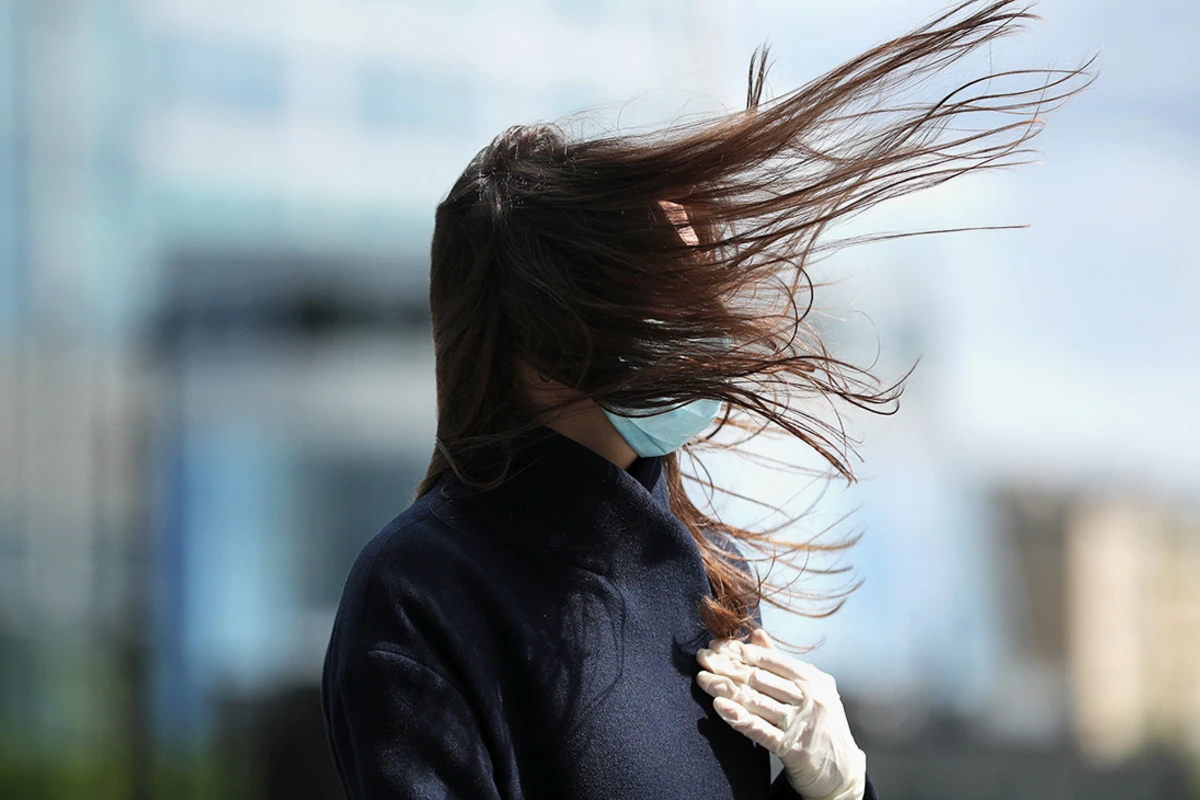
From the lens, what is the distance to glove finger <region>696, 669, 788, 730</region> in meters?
1.27

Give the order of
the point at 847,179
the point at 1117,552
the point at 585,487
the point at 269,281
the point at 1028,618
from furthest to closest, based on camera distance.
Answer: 1. the point at 1117,552
2. the point at 1028,618
3. the point at 269,281
4. the point at 585,487
5. the point at 847,179

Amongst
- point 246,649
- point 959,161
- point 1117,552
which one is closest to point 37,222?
point 246,649

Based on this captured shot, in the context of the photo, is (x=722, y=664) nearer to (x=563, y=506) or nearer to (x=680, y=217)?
(x=563, y=506)

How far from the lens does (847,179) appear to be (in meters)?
1.19

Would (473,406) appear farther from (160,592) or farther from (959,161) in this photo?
(160,592)

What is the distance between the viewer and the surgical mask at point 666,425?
1288mm

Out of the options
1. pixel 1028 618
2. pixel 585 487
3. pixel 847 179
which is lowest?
pixel 1028 618

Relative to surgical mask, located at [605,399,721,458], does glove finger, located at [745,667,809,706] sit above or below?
below

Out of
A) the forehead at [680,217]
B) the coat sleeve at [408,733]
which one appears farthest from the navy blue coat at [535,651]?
the forehead at [680,217]

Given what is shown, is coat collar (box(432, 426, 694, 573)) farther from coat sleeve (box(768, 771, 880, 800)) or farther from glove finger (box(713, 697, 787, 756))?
coat sleeve (box(768, 771, 880, 800))

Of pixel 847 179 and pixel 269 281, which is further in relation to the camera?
pixel 269 281

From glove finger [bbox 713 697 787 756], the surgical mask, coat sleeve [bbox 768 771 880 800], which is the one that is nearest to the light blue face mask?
the surgical mask

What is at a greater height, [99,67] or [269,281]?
[99,67]

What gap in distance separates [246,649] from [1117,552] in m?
5.82
